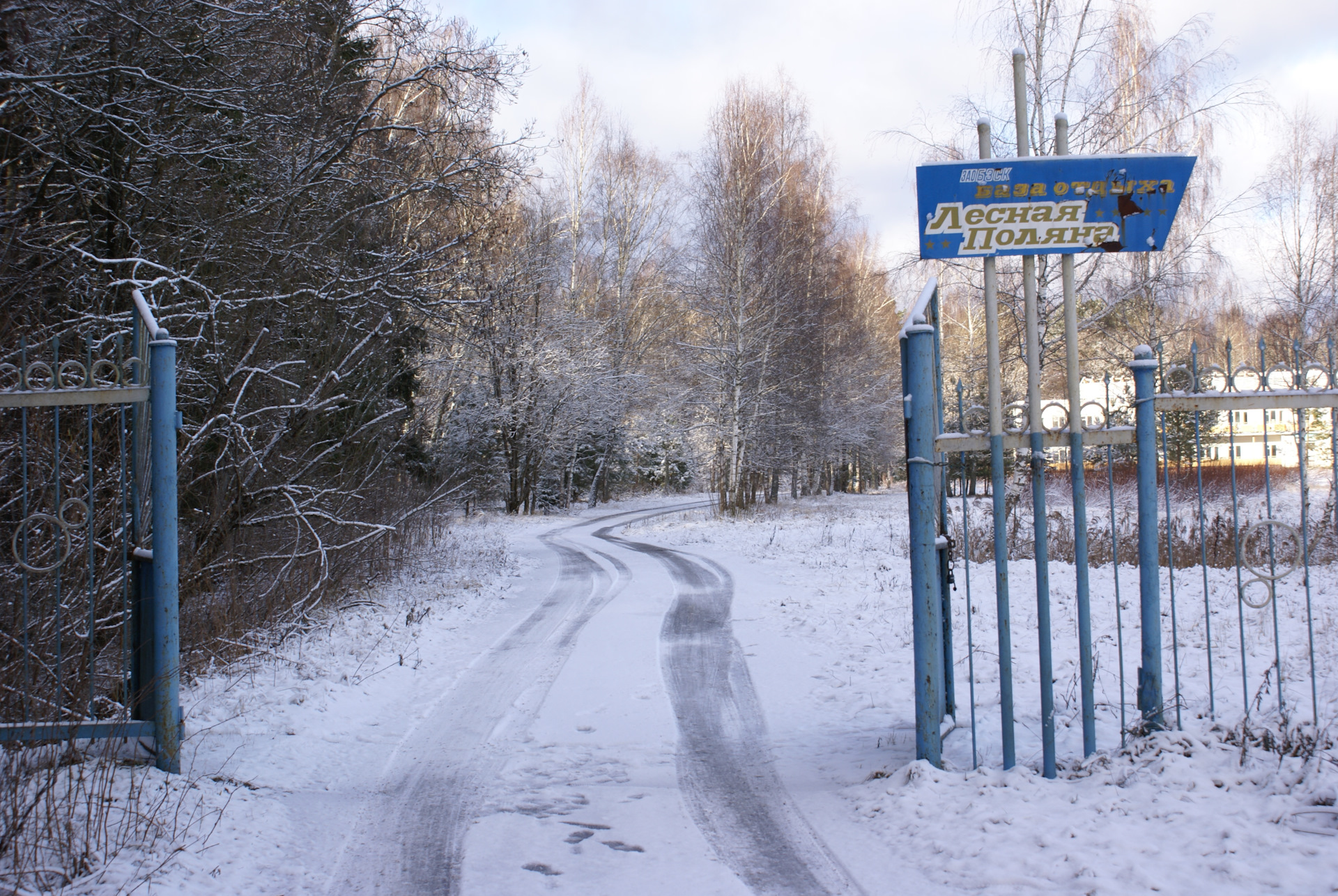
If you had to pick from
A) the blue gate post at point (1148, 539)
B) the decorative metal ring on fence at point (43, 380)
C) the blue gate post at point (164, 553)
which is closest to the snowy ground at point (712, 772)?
the blue gate post at point (1148, 539)

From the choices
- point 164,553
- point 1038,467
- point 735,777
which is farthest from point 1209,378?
point 164,553

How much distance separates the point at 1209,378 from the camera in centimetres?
416

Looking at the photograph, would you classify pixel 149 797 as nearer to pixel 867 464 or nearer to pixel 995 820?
pixel 995 820

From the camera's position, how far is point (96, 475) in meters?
5.82

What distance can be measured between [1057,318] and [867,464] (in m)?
36.4

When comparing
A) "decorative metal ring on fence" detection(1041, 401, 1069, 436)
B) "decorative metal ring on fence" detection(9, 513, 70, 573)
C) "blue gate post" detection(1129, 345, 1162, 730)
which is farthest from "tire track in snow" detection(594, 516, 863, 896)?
"decorative metal ring on fence" detection(9, 513, 70, 573)

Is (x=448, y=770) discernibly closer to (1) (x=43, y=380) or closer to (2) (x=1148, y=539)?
(1) (x=43, y=380)

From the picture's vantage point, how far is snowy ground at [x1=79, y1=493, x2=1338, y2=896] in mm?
3369

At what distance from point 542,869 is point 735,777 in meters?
1.47

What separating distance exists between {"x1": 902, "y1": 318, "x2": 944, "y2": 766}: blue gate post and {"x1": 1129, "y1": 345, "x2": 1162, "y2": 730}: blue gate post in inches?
39.5

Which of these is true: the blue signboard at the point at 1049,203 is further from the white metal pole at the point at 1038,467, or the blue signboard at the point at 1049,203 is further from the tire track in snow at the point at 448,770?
the tire track in snow at the point at 448,770

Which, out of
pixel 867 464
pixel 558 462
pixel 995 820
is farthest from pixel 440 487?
pixel 867 464

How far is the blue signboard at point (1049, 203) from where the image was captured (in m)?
4.03

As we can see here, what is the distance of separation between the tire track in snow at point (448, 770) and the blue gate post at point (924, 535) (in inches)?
96.0
